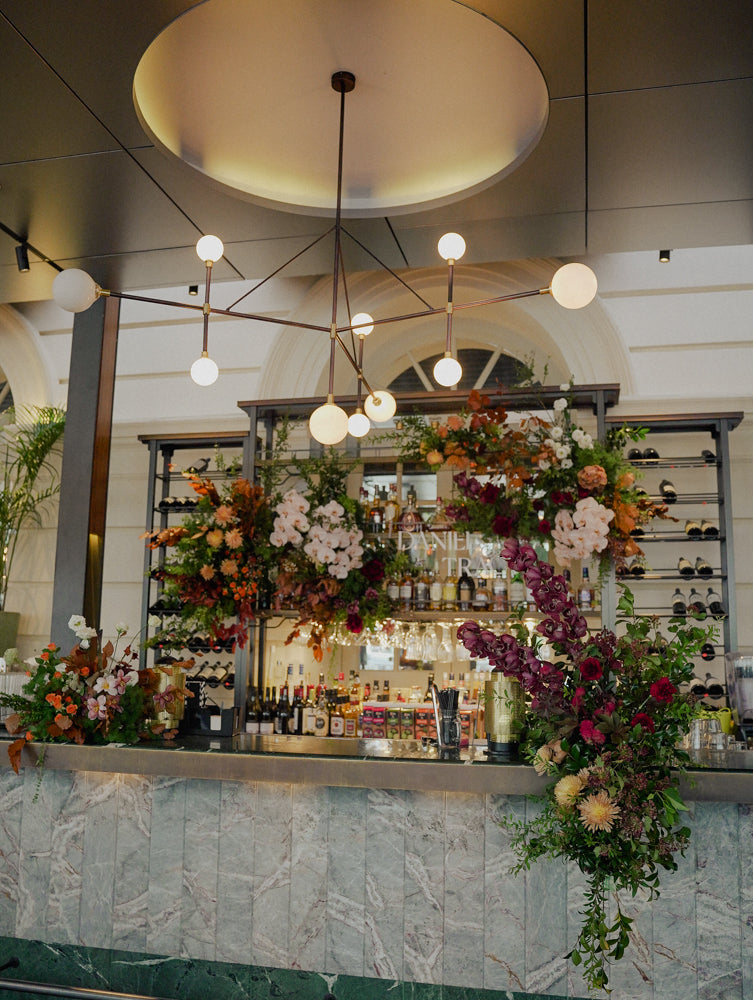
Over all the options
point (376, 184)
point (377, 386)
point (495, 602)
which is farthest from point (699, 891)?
point (377, 386)

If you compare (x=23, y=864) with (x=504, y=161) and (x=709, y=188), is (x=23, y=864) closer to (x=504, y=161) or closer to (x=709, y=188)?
(x=504, y=161)

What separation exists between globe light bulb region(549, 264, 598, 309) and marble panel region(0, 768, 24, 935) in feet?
9.06

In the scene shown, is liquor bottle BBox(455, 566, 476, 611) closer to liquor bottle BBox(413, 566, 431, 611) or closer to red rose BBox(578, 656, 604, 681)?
liquor bottle BBox(413, 566, 431, 611)

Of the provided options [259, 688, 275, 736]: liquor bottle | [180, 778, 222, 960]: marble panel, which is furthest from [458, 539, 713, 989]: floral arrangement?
[259, 688, 275, 736]: liquor bottle

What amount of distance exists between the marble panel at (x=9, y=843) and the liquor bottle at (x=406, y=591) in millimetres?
2244

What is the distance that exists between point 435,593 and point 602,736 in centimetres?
252

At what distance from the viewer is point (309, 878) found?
3.07 m

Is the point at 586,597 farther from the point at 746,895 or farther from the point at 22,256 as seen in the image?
the point at 22,256

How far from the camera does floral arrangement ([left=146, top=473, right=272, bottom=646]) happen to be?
4574 mm

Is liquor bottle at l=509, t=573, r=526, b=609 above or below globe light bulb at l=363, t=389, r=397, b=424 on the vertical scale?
below

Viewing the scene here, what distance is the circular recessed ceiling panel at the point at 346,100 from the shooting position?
3031 mm

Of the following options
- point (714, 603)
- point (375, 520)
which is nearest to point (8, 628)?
point (375, 520)

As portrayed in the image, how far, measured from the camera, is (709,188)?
373 centimetres

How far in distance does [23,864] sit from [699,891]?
2.49 meters
